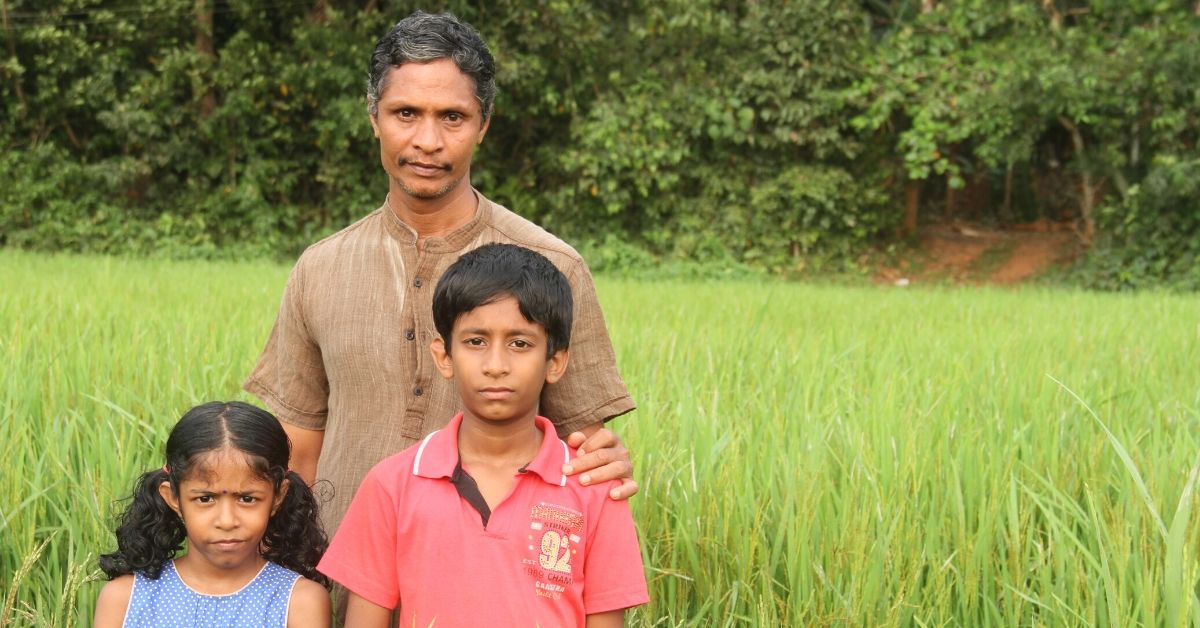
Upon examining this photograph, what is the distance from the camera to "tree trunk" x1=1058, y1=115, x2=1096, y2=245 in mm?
12438

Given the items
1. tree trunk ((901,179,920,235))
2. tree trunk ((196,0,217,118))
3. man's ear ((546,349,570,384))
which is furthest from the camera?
tree trunk ((901,179,920,235))

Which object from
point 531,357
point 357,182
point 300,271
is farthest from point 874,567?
point 357,182

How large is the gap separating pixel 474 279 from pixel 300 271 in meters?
0.49

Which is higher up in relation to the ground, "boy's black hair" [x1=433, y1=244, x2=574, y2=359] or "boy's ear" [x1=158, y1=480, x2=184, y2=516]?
"boy's black hair" [x1=433, y1=244, x2=574, y2=359]

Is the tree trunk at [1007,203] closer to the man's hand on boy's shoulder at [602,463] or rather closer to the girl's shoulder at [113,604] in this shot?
the man's hand on boy's shoulder at [602,463]

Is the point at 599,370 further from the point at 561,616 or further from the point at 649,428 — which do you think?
the point at 649,428

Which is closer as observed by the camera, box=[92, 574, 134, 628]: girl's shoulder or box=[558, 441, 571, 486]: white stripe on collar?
box=[558, 441, 571, 486]: white stripe on collar

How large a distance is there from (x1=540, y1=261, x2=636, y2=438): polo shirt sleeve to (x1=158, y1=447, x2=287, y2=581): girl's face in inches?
17.5

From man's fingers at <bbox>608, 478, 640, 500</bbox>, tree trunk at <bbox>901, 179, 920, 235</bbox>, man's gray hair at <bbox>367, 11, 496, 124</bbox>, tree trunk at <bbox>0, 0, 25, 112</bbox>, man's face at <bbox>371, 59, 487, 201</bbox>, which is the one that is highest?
tree trunk at <bbox>0, 0, 25, 112</bbox>

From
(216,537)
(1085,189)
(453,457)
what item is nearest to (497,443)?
(453,457)

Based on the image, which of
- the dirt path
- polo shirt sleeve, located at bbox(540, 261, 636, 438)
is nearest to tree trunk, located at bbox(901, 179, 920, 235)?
the dirt path

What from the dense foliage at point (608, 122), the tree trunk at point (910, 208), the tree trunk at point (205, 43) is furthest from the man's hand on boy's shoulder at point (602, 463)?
the tree trunk at point (910, 208)

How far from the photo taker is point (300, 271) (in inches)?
71.3

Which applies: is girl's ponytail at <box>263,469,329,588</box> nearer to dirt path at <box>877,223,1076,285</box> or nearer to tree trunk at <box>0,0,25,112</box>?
dirt path at <box>877,223,1076,285</box>
